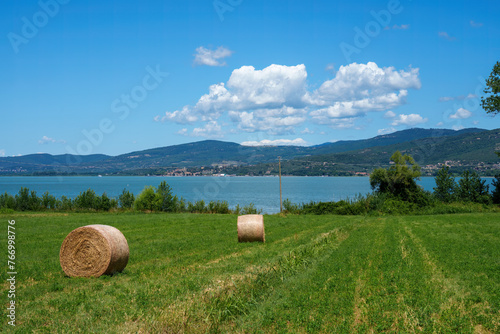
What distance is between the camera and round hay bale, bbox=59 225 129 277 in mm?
13250

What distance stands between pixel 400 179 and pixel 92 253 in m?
48.0

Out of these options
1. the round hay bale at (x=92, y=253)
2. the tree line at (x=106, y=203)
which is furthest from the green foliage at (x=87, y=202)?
the round hay bale at (x=92, y=253)

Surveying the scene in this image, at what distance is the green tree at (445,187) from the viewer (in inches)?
2196

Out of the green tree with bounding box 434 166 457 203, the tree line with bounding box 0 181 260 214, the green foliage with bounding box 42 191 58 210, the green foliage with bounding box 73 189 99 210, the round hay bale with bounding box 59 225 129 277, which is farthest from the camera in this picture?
the green tree with bounding box 434 166 457 203

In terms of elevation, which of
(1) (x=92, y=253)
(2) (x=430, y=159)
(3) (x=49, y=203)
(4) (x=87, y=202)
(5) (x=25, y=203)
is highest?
(2) (x=430, y=159)

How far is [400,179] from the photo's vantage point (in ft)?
177

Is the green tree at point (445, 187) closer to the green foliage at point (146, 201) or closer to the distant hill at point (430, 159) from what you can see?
the green foliage at point (146, 201)

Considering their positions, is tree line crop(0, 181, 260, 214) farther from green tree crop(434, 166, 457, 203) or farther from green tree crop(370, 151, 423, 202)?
green tree crop(434, 166, 457, 203)

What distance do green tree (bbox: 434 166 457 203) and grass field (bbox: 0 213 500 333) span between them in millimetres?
40292

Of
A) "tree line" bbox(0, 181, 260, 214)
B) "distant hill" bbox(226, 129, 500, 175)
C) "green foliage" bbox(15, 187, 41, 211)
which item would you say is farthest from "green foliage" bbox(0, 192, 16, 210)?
"distant hill" bbox(226, 129, 500, 175)

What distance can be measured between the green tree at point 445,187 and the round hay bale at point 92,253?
51.9m

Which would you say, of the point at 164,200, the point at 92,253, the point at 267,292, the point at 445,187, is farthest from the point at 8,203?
the point at 445,187

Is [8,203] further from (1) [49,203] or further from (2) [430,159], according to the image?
(2) [430,159]

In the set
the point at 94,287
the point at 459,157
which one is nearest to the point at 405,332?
the point at 94,287
